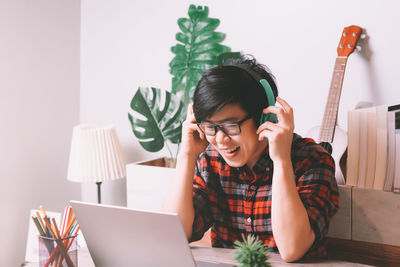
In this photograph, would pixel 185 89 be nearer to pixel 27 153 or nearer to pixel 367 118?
pixel 27 153

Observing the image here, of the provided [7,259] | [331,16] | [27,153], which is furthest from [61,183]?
[331,16]

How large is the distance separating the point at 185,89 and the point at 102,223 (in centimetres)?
151

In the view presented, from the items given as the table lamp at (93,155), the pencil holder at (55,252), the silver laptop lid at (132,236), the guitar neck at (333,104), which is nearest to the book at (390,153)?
the guitar neck at (333,104)

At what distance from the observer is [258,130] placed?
1.09 metres

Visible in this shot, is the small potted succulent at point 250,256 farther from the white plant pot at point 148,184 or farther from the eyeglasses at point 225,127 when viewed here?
the white plant pot at point 148,184

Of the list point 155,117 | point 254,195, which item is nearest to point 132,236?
point 254,195

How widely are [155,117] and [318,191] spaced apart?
4.67 feet

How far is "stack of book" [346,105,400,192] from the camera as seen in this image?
1.30 metres

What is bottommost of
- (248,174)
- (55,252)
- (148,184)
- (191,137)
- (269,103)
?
(148,184)

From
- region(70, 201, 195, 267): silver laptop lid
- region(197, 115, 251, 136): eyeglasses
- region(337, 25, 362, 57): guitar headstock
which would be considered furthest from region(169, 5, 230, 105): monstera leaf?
region(70, 201, 195, 267): silver laptop lid

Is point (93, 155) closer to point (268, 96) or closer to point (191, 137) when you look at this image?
point (191, 137)

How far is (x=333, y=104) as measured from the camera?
1729 mm

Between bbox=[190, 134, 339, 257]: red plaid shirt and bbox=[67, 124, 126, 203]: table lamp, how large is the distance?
3.25ft

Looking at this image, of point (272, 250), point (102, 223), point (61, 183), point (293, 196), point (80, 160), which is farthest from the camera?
point (61, 183)
